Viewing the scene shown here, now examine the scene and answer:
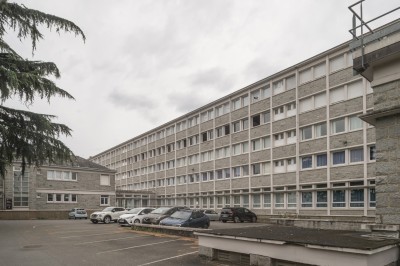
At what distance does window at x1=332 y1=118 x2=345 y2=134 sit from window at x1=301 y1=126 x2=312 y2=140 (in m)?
2.62

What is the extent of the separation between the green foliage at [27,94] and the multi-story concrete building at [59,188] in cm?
2869

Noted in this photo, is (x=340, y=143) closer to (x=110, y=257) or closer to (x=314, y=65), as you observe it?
(x=314, y=65)

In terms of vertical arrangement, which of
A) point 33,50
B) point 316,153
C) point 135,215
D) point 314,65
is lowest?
point 135,215

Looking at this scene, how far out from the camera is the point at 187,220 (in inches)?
884

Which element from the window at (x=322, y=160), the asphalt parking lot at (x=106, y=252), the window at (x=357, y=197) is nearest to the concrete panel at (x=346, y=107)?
the window at (x=322, y=160)

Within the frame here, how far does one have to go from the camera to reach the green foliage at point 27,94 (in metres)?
14.9

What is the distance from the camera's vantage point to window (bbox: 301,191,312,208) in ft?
118

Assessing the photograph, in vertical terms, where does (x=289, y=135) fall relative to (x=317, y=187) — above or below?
above

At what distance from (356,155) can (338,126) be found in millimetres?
3087

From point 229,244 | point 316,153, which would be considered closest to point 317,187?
point 316,153

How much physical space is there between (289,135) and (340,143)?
6.44m

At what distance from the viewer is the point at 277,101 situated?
40562 mm

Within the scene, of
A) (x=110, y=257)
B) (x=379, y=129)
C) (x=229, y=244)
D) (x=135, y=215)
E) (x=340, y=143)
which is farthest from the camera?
(x=340, y=143)

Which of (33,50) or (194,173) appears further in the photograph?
(194,173)
